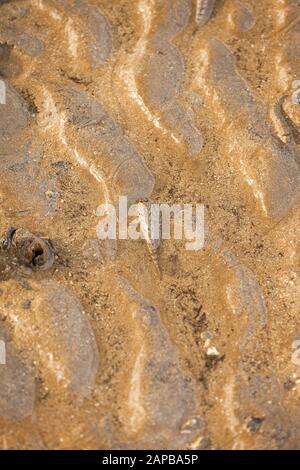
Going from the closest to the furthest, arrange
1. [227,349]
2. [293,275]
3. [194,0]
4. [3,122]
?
[227,349] < [293,275] < [3,122] < [194,0]

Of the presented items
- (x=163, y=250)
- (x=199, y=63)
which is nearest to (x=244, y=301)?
(x=163, y=250)

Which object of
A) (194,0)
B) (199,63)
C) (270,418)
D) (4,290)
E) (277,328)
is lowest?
(4,290)

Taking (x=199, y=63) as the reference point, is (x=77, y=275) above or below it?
below

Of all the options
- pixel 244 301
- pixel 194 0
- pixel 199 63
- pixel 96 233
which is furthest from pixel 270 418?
pixel 194 0

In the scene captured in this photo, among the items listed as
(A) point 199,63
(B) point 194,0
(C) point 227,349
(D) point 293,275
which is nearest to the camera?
(C) point 227,349

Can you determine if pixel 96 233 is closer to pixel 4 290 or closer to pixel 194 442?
pixel 4 290

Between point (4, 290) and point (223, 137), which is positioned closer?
point (4, 290)

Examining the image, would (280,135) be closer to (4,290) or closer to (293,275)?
(293,275)
